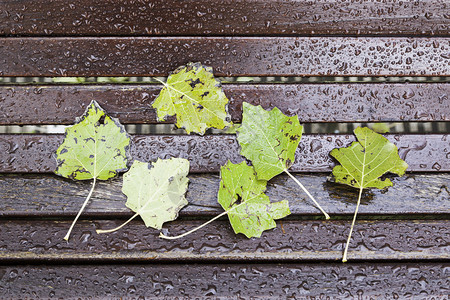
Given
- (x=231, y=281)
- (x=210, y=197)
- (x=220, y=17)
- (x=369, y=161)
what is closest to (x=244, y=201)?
(x=210, y=197)

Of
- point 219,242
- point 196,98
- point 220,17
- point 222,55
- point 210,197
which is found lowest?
point 219,242

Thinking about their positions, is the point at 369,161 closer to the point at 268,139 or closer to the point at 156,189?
the point at 268,139

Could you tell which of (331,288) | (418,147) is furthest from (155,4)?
(331,288)

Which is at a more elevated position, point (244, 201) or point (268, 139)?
point (268, 139)

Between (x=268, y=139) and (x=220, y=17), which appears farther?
(x=220, y=17)

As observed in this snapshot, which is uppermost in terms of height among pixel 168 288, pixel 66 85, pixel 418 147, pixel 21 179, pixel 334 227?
pixel 66 85

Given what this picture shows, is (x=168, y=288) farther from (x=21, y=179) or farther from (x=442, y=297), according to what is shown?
(x=442, y=297)

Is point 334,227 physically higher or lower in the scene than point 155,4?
lower
